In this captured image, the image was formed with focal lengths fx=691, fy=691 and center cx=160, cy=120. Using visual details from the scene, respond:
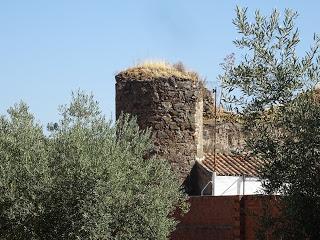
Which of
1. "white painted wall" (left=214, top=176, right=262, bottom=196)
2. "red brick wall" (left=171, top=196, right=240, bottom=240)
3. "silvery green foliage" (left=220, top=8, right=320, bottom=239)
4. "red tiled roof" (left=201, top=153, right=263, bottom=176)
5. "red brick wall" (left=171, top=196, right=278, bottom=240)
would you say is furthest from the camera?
"red tiled roof" (left=201, top=153, right=263, bottom=176)

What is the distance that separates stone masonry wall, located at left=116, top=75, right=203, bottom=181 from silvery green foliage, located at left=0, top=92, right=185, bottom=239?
9314mm

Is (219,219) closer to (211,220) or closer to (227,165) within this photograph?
(211,220)

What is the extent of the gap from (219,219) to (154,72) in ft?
28.8

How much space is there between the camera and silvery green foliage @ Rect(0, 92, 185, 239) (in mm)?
11648

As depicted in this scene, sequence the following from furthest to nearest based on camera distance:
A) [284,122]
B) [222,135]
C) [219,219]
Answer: [222,135] → [219,219] → [284,122]

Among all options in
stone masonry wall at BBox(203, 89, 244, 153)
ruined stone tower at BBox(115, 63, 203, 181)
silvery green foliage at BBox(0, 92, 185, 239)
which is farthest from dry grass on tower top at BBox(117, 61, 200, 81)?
silvery green foliage at BBox(0, 92, 185, 239)

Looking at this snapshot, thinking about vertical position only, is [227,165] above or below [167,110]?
below

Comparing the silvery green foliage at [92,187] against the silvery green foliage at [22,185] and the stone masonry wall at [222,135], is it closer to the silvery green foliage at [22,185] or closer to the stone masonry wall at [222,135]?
the silvery green foliage at [22,185]

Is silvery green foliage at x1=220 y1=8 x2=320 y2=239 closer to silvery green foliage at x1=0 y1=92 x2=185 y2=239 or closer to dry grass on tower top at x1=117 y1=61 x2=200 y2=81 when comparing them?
silvery green foliage at x1=0 y1=92 x2=185 y2=239

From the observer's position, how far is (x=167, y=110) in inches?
914

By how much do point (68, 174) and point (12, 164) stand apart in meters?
1.33

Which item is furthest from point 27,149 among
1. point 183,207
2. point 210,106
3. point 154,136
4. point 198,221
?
point 210,106

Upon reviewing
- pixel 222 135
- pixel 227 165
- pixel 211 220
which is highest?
pixel 222 135

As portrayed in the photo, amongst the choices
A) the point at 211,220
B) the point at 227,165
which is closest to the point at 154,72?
the point at 227,165
